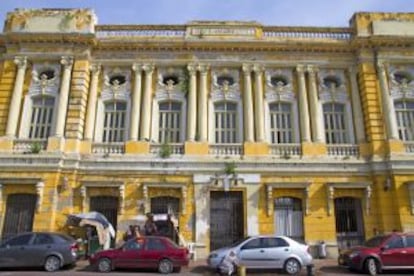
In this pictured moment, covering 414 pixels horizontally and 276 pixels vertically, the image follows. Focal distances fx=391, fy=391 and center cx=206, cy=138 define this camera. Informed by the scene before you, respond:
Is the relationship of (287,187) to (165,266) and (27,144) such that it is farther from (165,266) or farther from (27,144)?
(27,144)

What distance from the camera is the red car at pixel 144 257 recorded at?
13367 millimetres

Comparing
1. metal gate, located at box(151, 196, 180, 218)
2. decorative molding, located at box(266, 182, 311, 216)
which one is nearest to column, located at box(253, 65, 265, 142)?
decorative molding, located at box(266, 182, 311, 216)

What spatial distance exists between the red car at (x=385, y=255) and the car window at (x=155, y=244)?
663 centimetres

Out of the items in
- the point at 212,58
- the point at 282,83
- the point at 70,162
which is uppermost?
the point at 212,58

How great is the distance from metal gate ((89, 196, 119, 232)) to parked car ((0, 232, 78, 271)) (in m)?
3.83

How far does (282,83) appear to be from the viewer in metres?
19.8

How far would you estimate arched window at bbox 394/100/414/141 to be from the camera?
1883cm

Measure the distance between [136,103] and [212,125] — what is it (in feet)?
12.7

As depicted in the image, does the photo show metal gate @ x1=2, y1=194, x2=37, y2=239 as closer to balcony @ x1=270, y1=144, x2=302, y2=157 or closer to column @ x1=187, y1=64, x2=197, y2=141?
column @ x1=187, y1=64, x2=197, y2=141

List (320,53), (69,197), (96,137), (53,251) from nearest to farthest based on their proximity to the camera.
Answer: (53,251) < (69,197) < (96,137) < (320,53)

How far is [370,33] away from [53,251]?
17.6 m

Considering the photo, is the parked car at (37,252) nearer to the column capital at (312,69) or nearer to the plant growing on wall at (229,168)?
the plant growing on wall at (229,168)

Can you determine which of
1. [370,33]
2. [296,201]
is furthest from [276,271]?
[370,33]

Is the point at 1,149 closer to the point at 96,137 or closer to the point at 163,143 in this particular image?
the point at 96,137
